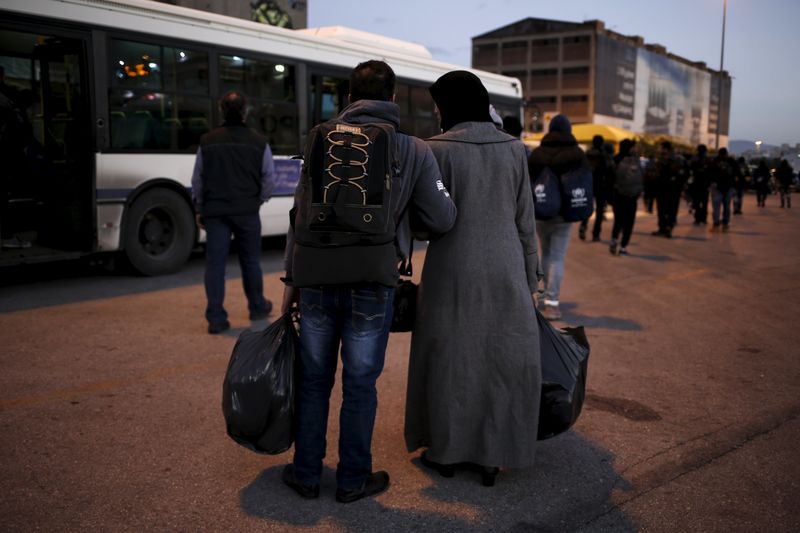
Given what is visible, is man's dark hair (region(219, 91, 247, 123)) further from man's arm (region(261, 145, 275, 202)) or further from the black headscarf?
the black headscarf

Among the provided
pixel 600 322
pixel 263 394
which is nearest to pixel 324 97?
pixel 600 322

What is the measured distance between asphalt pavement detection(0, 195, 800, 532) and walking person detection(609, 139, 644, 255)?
4.47 m

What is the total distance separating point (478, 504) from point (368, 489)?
Answer: 501 mm

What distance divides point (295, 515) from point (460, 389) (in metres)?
0.91

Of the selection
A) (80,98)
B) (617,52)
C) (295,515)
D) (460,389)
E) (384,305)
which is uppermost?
(617,52)

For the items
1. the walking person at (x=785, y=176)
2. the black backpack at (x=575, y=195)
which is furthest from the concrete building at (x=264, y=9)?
the walking person at (x=785, y=176)

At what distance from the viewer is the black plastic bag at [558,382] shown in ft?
11.8

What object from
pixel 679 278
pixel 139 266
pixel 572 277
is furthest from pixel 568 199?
pixel 139 266

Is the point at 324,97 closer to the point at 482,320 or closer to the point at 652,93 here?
the point at 482,320

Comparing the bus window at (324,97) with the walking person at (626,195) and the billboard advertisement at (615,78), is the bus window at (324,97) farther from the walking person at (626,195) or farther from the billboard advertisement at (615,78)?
the billboard advertisement at (615,78)

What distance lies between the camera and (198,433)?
4.20 meters

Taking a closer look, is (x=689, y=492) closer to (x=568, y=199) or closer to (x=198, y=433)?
(x=198, y=433)

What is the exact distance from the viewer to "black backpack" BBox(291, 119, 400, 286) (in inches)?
119

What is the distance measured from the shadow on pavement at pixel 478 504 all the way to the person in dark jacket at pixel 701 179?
14584mm
